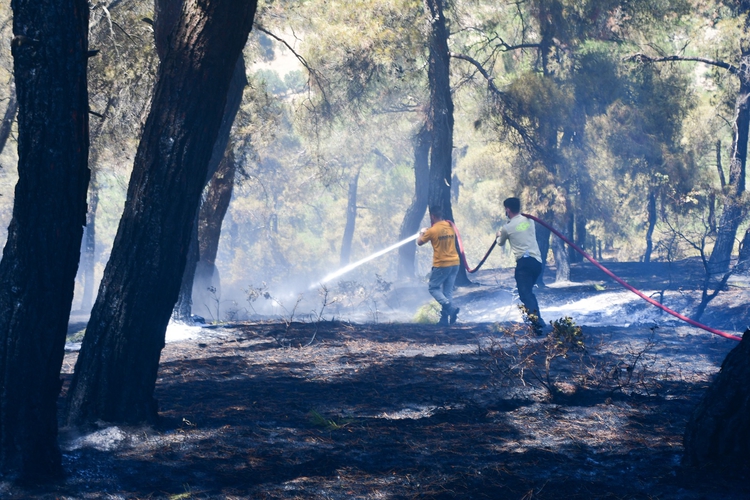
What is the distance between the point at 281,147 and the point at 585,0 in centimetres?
2634

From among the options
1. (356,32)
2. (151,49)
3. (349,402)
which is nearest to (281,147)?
(356,32)

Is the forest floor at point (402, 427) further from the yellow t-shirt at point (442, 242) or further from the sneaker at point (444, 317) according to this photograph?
the sneaker at point (444, 317)

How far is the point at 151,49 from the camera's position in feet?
36.8

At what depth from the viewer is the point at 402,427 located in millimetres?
5273

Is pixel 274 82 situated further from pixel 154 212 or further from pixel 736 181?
pixel 154 212

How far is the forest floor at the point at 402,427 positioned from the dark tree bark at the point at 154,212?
12.7 inches

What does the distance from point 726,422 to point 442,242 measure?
7186 mm

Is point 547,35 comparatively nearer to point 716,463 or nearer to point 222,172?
point 222,172

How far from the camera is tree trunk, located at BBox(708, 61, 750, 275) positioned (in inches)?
704

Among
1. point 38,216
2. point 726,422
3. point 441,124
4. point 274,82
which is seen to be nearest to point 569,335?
point 726,422

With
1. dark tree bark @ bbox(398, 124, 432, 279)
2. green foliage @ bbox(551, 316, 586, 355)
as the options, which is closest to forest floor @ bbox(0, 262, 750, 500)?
green foliage @ bbox(551, 316, 586, 355)

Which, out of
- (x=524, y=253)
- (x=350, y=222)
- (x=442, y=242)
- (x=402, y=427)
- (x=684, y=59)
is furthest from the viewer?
(x=350, y=222)

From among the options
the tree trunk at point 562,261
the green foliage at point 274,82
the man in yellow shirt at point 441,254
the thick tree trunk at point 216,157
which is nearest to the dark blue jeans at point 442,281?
the man in yellow shirt at point 441,254

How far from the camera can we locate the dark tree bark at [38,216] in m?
3.85
